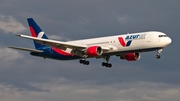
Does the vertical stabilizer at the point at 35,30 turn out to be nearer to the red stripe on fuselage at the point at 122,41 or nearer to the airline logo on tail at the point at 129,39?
the red stripe on fuselage at the point at 122,41

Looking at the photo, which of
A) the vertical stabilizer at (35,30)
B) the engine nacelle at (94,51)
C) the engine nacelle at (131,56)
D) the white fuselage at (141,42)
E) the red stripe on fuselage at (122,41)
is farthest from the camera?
the vertical stabilizer at (35,30)

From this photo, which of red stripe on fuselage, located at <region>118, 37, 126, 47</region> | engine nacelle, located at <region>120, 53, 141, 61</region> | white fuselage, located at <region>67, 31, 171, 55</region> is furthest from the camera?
engine nacelle, located at <region>120, 53, 141, 61</region>

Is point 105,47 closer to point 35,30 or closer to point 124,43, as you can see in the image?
point 124,43

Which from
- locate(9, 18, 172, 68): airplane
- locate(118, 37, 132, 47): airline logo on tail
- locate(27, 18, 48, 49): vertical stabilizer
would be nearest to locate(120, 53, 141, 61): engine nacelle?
locate(9, 18, 172, 68): airplane

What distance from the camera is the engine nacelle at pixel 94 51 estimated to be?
10800 centimetres

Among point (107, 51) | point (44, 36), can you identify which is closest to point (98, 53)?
point (107, 51)

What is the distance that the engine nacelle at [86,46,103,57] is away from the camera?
10800cm

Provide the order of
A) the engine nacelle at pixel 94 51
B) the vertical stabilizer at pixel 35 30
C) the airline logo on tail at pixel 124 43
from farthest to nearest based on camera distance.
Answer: the vertical stabilizer at pixel 35 30 → the engine nacelle at pixel 94 51 → the airline logo on tail at pixel 124 43

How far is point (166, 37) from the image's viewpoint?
10719 cm

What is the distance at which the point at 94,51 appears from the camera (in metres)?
108

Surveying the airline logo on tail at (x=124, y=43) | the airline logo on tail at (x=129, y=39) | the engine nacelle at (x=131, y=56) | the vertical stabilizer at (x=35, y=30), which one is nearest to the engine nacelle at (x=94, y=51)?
the airline logo on tail at (x=124, y=43)

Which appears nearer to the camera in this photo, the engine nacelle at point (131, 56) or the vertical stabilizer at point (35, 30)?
the engine nacelle at point (131, 56)

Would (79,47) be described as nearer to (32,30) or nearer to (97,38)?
(97,38)

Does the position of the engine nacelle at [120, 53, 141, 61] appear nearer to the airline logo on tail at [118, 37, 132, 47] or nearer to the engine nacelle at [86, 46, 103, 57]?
the airline logo on tail at [118, 37, 132, 47]
